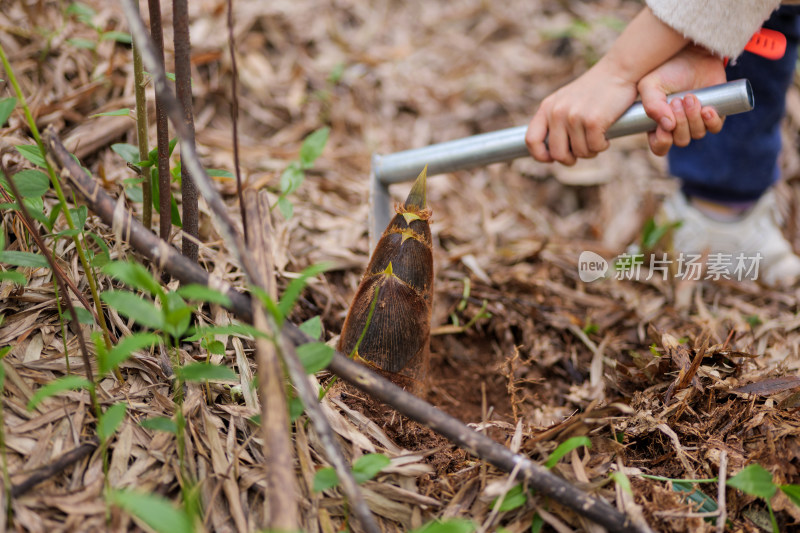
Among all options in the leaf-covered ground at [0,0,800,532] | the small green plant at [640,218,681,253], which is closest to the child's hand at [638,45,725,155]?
the leaf-covered ground at [0,0,800,532]

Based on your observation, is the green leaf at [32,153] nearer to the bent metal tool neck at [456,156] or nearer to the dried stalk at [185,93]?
the dried stalk at [185,93]

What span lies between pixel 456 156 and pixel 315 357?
823 millimetres

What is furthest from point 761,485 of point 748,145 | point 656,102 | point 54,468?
point 748,145

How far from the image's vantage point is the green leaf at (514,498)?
3.17 feet

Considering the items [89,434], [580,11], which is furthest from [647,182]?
[89,434]

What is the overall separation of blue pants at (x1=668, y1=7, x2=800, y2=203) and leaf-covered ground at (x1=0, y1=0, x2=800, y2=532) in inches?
13.0

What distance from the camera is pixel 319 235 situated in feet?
6.22

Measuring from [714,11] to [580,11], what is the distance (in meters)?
2.33

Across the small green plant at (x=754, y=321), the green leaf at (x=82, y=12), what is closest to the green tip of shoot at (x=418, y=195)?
the small green plant at (x=754, y=321)

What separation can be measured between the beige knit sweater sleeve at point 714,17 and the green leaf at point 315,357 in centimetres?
115

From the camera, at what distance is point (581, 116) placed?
57.1 inches

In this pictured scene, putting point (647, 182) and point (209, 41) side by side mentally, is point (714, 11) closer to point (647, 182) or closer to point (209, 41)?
point (647, 182)

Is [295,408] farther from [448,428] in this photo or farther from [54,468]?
[54,468]

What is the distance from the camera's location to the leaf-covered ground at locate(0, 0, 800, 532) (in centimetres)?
101
